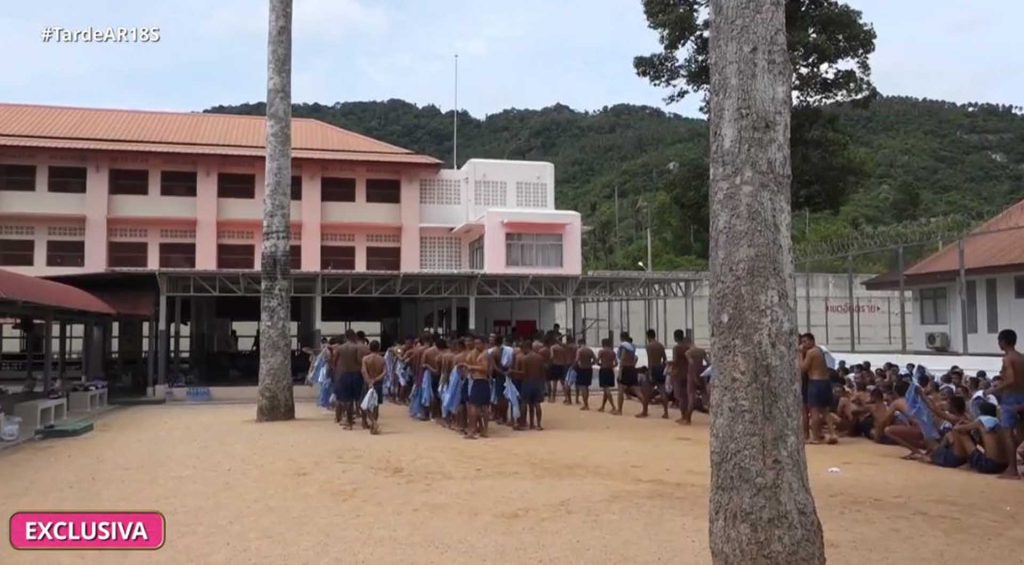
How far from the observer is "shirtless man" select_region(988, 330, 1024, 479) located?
9188mm

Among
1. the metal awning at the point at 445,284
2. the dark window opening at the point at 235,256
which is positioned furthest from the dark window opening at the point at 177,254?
the metal awning at the point at 445,284

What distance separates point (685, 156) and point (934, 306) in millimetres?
7381

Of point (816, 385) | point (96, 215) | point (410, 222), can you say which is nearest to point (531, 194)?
point (410, 222)

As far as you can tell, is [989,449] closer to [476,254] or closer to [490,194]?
[476,254]

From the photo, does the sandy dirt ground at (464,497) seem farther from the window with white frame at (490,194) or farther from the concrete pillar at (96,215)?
the window with white frame at (490,194)

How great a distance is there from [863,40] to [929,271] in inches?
239

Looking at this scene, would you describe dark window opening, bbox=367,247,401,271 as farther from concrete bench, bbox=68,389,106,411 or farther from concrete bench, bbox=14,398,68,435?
concrete bench, bbox=14,398,68,435

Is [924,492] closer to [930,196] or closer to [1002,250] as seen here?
[1002,250]

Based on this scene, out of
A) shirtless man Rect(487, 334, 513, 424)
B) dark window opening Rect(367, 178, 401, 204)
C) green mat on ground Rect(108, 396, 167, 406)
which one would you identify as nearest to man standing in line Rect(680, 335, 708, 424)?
shirtless man Rect(487, 334, 513, 424)

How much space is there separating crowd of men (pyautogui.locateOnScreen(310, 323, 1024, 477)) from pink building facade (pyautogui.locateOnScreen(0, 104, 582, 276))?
11.4 meters

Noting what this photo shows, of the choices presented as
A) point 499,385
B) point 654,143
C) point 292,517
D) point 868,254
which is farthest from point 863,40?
point 654,143

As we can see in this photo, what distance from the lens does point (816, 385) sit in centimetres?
1206

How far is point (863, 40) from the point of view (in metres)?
16.5

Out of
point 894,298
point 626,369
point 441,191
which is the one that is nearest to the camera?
point 626,369
